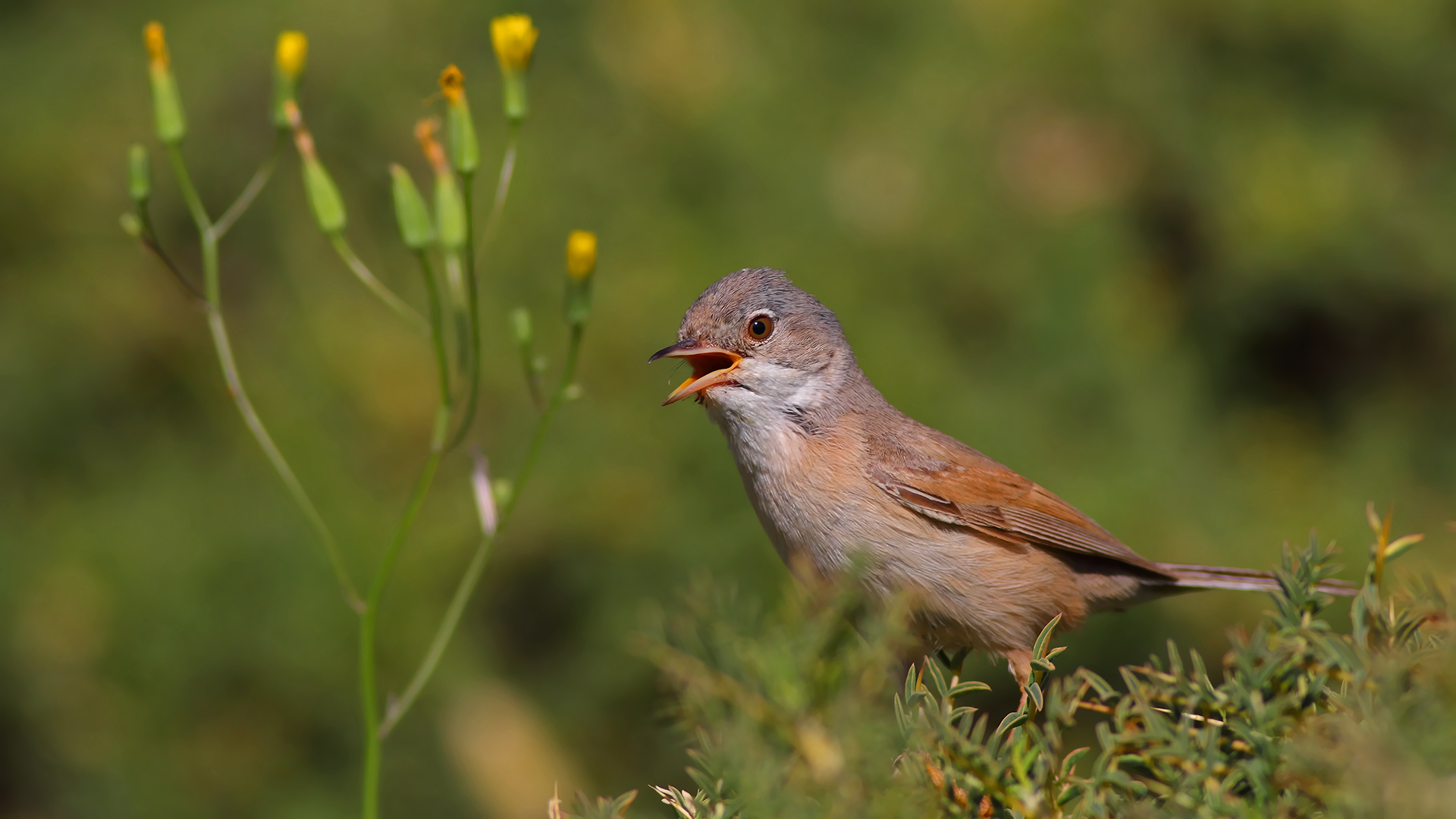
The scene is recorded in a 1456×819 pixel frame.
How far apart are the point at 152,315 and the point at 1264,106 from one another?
18.3 feet

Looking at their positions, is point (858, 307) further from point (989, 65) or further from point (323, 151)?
point (323, 151)

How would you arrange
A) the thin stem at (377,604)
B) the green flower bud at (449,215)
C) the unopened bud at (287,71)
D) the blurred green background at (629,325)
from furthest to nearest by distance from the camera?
1. the blurred green background at (629,325)
2. the unopened bud at (287,71)
3. the green flower bud at (449,215)
4. the thin stem at (377,604)

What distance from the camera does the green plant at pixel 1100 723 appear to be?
1000 millimetres

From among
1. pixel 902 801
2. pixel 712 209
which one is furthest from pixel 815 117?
pixel 902 801

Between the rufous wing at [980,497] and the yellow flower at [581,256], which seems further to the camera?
the rufous wing at [980,497]

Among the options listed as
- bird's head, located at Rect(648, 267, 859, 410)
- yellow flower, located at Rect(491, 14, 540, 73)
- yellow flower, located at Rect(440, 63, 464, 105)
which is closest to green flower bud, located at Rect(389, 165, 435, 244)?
yellow flower, located at Rect(440, 63, 464, 105)

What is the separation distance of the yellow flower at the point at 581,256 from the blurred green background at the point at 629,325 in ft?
9.24

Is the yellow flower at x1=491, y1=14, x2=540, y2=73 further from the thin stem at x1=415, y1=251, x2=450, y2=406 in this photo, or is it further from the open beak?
the open beak

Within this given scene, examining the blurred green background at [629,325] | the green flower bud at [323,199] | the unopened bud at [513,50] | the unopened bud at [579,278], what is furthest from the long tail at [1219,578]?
the green flower bud at [323,199]

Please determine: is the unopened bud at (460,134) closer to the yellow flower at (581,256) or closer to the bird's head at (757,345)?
the yellow flower at (581,256)

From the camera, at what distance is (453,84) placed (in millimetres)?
1821

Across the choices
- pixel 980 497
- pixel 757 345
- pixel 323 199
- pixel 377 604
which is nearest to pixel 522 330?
pixel 323 199

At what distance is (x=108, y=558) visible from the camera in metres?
4.85

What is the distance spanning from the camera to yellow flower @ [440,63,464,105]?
1771 mm
